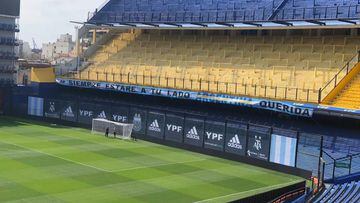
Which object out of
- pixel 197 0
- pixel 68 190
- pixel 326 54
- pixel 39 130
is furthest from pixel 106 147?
pixel 197 0

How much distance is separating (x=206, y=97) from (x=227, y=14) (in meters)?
9.40

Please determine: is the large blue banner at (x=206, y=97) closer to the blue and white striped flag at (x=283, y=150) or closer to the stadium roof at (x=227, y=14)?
the blue and white striped flag at (x=283, y=150)

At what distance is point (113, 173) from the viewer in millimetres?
25641

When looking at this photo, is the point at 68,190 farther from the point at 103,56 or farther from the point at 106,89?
the point at 103,56

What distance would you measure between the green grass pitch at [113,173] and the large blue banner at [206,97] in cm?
401

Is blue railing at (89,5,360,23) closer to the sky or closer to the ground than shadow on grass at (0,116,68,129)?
closer to the sky

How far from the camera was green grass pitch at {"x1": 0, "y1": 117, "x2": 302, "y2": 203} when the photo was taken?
21.6m

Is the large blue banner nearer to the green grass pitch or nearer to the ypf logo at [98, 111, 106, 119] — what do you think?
the ypf logo at [98, 111, 106, 119]

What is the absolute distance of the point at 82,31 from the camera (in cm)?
5081

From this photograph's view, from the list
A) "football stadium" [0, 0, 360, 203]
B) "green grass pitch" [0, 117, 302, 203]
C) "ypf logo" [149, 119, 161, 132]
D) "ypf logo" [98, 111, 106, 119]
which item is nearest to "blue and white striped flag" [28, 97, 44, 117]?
"football stadium" [0, 0, 360, 203]

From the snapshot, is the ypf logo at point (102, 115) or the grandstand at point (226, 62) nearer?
the grandstand at point (226, 62)

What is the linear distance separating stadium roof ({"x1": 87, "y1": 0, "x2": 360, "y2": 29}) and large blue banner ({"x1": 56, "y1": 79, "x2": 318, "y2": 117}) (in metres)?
6.22

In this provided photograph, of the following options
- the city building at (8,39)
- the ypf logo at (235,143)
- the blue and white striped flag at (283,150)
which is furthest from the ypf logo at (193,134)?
the city building at (8,39)

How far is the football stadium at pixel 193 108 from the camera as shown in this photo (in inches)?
936
